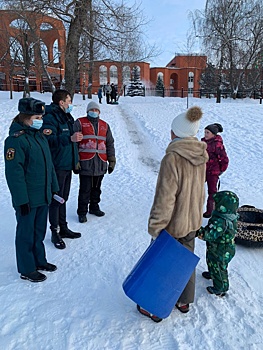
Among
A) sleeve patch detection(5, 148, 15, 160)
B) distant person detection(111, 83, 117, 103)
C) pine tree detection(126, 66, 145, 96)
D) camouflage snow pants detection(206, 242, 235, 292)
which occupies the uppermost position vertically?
pine tree detection(126, 66, 145, 96)

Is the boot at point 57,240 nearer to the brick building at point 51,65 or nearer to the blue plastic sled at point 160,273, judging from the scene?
the blue plastic sled at point 160,273

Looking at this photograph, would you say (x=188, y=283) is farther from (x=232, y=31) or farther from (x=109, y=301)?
(x=232, y=31)

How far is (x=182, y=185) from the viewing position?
8.45 ft

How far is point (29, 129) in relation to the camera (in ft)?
10.4

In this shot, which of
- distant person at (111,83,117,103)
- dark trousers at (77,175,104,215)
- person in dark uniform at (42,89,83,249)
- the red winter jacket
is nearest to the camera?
person in dark uniform at (42,89,83,249)

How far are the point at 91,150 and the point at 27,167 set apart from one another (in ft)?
5.32

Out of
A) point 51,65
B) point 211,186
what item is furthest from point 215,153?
point 51,65

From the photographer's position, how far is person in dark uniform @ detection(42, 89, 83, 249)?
3.96 metres

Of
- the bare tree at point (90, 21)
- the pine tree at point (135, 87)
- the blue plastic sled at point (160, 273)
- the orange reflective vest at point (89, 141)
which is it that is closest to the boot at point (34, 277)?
the blue plastic sled at point (160, 273)

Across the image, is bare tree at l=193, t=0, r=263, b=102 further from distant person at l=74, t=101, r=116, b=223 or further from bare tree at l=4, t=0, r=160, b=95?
distant person at l=74, t=101, r=116, b=223

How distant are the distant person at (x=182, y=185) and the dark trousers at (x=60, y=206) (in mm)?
1888

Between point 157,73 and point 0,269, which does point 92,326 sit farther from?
point 157,73

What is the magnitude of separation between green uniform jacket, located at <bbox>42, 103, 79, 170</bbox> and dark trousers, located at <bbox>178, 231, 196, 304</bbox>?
201 cm

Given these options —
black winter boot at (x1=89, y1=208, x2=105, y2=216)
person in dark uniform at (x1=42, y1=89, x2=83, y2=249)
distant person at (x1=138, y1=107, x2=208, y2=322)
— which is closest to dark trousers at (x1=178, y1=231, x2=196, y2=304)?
distant person at (x1=138, y1=107, x2=208, y2=322)
